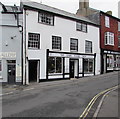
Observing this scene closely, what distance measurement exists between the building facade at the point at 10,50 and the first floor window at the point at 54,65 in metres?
3.33

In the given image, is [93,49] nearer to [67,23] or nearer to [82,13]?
[67,23]

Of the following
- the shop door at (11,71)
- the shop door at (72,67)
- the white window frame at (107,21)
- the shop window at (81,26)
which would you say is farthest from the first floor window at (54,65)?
the white window frame at (107,21)

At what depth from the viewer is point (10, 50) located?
519 inches

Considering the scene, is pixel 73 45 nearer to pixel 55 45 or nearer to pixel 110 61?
pixel 55 45

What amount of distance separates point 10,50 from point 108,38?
15643 millimetres

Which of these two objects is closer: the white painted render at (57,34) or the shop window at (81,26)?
the white painted render at (57,34)

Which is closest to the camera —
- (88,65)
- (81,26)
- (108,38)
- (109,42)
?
(81,26)

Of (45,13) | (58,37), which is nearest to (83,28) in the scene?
(58,37)

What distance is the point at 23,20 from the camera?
13148 mm

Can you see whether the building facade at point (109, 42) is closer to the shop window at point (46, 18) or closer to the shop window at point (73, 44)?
the shop window at point (73, 44)

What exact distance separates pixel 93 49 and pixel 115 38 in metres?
6.91

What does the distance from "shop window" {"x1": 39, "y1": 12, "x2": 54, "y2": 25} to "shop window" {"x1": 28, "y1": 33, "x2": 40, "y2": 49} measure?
73.9 inches

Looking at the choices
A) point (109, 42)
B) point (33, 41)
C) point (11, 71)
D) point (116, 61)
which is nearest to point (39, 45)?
point (33, 41)

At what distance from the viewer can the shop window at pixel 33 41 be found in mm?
13684
